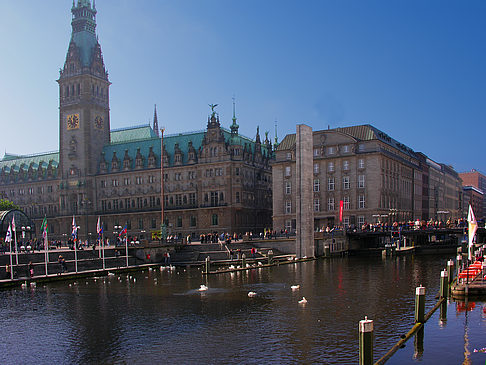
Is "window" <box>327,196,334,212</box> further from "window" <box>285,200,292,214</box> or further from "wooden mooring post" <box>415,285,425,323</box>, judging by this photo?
"wooden mooring post" <box>415,285,425,323</box>

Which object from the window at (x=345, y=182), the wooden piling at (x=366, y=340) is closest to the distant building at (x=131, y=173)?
the window at (x=345, y=182)

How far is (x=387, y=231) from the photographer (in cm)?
9406

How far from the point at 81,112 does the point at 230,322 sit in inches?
4547

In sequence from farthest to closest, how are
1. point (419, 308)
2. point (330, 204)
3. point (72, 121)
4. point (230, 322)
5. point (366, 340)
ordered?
point (72, 121)
point (330, 204)
point (230, 322)
point (419, 308)
point (366, 340)

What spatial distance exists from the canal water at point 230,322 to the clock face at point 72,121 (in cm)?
8925

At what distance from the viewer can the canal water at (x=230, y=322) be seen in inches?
1101

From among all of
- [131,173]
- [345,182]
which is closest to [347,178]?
[345,182]

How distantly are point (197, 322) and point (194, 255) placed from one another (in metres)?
50.8

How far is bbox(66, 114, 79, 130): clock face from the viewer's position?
466 ft

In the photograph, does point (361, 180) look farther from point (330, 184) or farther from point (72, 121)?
point (72, 121)

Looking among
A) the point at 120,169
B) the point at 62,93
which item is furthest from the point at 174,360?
the point at 62,93

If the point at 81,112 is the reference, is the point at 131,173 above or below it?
below

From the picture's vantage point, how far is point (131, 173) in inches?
5566

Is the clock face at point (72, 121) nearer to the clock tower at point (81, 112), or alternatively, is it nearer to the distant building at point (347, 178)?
the clock tower at point (81, 112)
